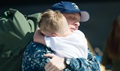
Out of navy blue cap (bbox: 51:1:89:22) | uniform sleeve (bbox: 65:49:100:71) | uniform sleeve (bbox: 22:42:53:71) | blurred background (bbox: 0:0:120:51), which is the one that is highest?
navy blue cap (bbox: 51:1:89:22)

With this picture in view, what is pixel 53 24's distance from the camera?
2.84 m

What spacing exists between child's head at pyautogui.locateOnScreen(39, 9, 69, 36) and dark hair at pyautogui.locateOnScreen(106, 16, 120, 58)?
33 cm

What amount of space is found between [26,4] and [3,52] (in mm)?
5953

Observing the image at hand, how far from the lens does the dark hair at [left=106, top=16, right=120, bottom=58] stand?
8.41ft

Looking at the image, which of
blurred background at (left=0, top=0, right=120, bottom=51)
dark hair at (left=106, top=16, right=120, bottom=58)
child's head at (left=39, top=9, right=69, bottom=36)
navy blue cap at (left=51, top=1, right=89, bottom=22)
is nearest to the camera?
dark hair at (left=106, top=16, right=120, bottom=58)

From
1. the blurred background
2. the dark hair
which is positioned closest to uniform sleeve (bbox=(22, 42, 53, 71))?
the dark hair

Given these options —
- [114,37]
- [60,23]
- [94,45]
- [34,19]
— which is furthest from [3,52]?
[94,45]

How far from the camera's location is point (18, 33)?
3.22m

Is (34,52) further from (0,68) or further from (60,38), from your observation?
(0,68)

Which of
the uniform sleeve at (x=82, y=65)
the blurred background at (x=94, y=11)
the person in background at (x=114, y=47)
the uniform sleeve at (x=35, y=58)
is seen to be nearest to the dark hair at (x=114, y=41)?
the person in background at (x=114, y=47)

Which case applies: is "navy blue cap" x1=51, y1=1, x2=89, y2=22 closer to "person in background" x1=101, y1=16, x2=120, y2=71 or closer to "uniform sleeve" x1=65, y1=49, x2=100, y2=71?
"uniform sleeve" x1=65, y1=49, x2=100, y2=71

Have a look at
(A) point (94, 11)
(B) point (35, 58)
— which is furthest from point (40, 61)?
(A) point (94, 11)

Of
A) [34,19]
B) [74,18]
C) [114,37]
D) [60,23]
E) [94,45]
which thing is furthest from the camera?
[94,45]

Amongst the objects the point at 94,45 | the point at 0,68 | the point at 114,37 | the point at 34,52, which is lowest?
the point at 94,45
